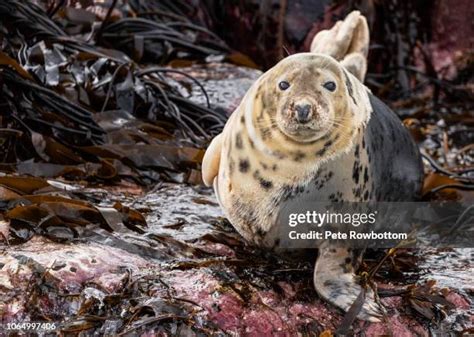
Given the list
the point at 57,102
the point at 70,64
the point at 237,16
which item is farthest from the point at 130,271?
the point at 237,16

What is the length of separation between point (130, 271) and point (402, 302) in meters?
0.88

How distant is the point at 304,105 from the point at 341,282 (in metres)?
0.58

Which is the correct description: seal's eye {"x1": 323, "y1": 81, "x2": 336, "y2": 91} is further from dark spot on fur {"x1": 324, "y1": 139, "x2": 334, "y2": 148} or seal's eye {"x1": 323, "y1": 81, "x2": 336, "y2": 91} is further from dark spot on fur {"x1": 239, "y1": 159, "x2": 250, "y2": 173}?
dark spot on fur {"x1": 239, "y1": 159, "x2": 250, "y2": 173}

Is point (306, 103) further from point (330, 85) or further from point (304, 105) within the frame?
point (330, 85)

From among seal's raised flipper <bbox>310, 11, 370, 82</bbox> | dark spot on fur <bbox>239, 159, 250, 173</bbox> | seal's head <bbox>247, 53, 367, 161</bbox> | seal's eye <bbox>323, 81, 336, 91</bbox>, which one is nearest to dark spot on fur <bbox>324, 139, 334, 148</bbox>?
seal's head <bbox>247, 53, 367, 161</bbox>

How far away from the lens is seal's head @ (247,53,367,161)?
9.84 feet

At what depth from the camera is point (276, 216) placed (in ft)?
10.5

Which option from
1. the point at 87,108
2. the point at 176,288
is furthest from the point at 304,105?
the point at 87,108

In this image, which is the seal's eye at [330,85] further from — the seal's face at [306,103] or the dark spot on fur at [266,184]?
the dark spot on fur at [266,184]

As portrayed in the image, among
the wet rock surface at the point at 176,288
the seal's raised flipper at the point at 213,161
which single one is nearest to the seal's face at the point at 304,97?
the seal's raised flipper at the point at 213,161

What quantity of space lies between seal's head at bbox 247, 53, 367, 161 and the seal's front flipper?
363mm

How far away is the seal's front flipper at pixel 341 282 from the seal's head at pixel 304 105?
36 centimetres

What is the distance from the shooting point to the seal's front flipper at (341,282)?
119 inches

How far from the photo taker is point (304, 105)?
2957 millimetres
